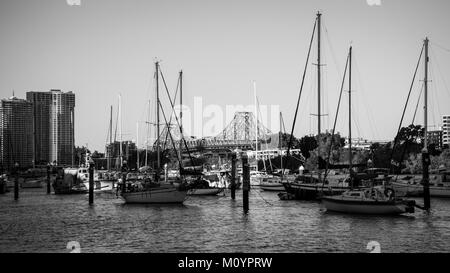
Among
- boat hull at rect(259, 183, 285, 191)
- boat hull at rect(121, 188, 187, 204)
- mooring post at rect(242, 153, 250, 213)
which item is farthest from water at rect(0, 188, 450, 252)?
boat hull at rect(259, 183, 285, 191)

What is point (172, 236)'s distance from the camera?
112 feet

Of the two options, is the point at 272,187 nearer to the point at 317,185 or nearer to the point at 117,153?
the point at 317,185

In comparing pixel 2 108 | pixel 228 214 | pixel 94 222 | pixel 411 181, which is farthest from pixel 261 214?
pixel 2 108

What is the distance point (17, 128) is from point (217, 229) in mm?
137753

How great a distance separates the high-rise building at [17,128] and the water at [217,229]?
107878 mm

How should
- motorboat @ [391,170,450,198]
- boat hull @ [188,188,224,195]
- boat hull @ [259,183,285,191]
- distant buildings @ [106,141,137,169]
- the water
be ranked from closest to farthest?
the water < motorboat @ [391,170,450,198] < boat hull @ [188,188,224,195] < boat hull @ [259,183,285,191] < distant buildings @ [106,141,137,169]

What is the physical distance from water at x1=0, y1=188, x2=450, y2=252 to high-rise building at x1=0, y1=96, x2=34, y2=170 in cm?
10788

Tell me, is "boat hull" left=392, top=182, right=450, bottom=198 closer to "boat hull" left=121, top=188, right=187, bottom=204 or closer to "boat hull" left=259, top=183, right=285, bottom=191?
"boat hull" left=259, top=183, right=285, bottom=191

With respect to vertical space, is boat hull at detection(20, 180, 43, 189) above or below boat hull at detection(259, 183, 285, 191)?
below

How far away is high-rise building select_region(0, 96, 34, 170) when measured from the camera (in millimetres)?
156000

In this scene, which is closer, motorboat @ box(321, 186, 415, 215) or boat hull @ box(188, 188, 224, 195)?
motorboat @ box(321, 186, 415, 215)

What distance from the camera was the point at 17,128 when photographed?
163 metres
